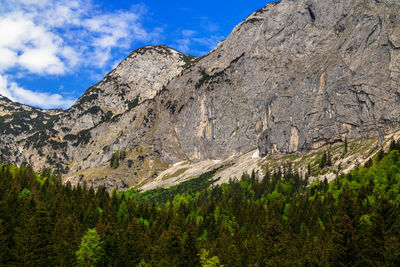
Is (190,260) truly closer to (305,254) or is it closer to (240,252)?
(240,252)

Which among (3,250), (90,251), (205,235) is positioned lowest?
(205,235)

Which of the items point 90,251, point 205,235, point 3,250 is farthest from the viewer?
point 205,235

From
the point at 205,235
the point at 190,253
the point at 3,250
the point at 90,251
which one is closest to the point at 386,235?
the point at 190,253

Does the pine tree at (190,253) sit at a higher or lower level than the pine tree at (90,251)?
lower

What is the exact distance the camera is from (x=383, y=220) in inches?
1873

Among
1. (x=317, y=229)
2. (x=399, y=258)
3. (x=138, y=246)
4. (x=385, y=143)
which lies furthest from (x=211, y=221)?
(x=385, y=143)

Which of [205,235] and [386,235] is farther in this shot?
[205,235]

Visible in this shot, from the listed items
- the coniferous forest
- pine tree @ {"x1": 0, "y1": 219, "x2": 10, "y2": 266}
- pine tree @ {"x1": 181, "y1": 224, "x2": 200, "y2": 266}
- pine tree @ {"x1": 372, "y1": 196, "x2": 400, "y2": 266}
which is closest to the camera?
pine tree @ {"x1": 372, "y1": 196, "x2": 400, "y2": 266}

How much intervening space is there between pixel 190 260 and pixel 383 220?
1225 inches

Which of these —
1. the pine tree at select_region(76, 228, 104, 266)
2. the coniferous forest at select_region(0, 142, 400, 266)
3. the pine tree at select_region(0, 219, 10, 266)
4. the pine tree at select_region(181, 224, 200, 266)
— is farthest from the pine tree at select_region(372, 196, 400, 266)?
the pine tree at select_region(0, 219, 10, 266)

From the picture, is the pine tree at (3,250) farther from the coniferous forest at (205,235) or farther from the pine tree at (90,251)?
the pine tree at (90,251)

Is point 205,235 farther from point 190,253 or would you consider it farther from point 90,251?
point 90,251

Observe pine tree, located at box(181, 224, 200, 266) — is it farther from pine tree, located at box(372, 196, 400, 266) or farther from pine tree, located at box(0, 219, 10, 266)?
pine tree, located at box(372, 196, 400, 266)

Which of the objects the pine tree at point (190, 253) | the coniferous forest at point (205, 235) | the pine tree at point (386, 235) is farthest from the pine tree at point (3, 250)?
the pine tree at point (386, 235)
